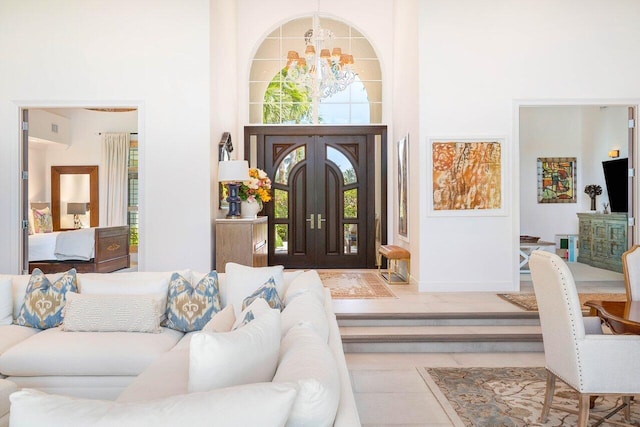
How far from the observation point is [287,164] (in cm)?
835

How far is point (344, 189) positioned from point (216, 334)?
6.84 meters

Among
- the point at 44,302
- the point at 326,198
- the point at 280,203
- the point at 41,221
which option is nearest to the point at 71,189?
the point at 41,221

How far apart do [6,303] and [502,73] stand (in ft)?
18.3

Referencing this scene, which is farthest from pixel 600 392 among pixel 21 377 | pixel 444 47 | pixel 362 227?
pixel 362 227

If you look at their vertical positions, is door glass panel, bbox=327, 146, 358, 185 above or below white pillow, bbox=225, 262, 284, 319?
above

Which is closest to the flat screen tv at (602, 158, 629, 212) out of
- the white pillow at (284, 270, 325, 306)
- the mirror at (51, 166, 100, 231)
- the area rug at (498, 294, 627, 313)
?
the area rug at (498, 294, 627, 313)

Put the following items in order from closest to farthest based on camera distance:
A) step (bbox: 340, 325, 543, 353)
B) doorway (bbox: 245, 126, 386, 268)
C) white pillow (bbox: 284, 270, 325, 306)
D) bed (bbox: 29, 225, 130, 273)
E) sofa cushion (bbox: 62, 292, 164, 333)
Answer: white pillow (bbox: 284, 270, 325, 306), sofa cushion (bbox: 62, 292, 164, 333), step (bbox: 340, 325, 543, 353), bed (bbox: 29, 225, 130, 273), doorway (bbox: 245, 126, 386, 268)

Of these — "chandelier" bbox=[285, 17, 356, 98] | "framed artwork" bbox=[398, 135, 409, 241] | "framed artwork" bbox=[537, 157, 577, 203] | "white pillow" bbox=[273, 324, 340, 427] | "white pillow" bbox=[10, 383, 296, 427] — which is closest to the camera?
"white pillow" bbox=[10, 383, 296, 427]

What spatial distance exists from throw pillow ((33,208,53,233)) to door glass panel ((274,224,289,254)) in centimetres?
444

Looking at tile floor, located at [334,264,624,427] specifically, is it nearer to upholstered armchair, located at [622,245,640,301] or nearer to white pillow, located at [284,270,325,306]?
white pillow, located at [284,270,325,306]

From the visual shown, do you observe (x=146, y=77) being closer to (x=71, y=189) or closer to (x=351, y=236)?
(x=351, y=236)

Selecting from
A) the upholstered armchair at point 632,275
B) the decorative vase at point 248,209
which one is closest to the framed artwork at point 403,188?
the decorative vase at point 248,209

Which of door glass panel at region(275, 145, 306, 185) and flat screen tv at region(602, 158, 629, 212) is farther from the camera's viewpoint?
door glass panel at region(275, 145, 306, 185)

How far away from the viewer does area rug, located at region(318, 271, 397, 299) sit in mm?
5906
